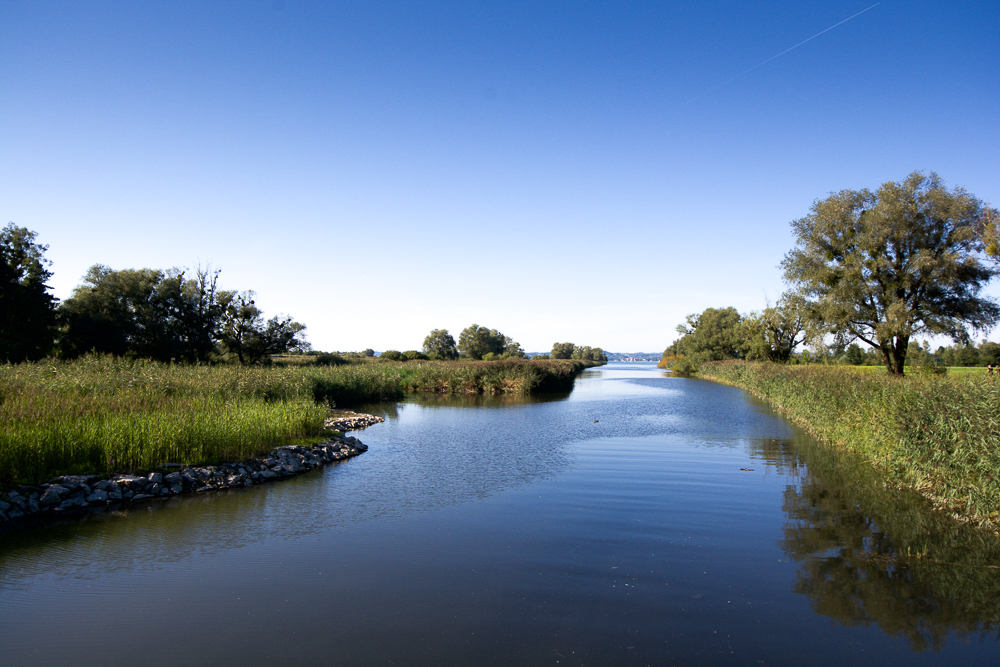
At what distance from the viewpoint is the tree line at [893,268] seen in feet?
74.5

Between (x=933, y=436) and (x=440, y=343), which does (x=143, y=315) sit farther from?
(x=440, y=343)

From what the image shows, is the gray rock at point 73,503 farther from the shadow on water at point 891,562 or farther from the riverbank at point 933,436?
the riverbank at point 933,436

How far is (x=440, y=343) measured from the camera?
9738 centimetres

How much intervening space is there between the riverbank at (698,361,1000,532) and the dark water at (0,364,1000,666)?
582 millimetres

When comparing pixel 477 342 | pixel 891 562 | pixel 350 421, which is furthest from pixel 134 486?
pixel 477 342

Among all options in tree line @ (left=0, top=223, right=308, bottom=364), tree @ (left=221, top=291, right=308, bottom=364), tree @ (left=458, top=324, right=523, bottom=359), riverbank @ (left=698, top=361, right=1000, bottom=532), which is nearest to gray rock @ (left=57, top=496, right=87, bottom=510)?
riverbank @ (left=698, top=361, right=1000, bottom=532)

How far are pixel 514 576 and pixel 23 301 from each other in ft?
115

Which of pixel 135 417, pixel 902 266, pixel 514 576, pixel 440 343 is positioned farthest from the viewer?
pixel 440 343

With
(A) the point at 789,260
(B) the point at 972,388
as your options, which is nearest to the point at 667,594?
(B) the point at 972,388

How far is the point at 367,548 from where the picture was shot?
7.75 m

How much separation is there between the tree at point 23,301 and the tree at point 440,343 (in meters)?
63.0

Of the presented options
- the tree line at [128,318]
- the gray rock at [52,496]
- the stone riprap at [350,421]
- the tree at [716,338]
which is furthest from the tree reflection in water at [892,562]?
the tree at [716,338]

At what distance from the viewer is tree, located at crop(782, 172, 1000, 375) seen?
2272 cm

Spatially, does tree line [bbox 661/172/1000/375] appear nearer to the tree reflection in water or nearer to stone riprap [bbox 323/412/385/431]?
the tree reflection in water
